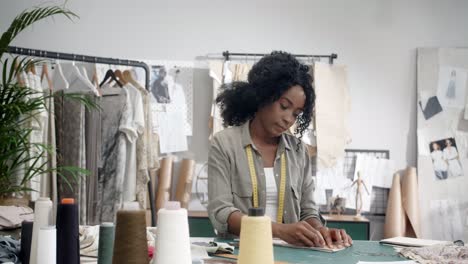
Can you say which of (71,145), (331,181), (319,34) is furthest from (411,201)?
(71,145)

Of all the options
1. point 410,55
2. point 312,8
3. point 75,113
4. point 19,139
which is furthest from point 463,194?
point 19,139

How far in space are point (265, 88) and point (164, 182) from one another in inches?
67.2

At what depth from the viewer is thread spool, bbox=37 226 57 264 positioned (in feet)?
4.00

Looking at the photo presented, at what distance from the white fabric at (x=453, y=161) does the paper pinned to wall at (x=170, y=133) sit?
1.98 metres

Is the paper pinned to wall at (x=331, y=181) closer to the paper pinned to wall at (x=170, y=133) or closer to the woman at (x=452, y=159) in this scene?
the woman at (x=452, y=159)

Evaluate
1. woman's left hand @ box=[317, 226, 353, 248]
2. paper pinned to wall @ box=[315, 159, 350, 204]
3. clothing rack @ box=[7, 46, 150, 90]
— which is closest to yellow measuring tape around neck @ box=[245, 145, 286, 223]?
woman's left hand @ box=[317, 226, 353, 248]

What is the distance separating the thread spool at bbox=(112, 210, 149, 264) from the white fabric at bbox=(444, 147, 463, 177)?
10.8ft

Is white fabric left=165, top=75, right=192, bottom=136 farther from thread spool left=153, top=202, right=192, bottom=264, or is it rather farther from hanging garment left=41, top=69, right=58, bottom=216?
thread spool left=153, top=202, right=192, bottom=264

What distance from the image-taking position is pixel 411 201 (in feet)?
12.4

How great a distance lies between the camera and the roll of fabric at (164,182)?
3.73 metres

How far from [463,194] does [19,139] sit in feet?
10.4

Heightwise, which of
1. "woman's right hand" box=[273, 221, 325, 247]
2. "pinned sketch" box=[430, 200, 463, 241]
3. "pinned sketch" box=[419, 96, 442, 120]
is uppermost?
"pinned sketch" box=[419, 96, 442, 120]

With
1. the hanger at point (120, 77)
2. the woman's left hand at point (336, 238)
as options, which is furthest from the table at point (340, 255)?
the hanger at point (120, 77)

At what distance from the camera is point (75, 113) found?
3.22 metres
